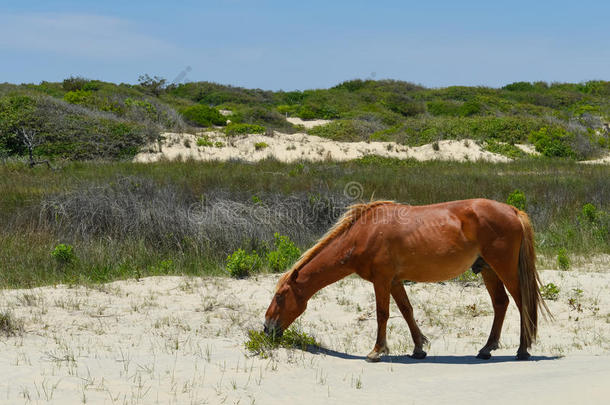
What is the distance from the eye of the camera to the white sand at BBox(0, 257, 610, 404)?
196 inches

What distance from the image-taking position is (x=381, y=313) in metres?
6.20

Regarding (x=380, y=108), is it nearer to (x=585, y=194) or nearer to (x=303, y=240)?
(x=585, y=194)

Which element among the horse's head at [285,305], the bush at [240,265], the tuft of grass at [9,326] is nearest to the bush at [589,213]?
the bush at [240,265]

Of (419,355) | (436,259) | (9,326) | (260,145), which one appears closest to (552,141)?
(260,145)

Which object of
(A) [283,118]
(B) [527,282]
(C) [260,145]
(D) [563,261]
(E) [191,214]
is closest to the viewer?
(B) [527,282]

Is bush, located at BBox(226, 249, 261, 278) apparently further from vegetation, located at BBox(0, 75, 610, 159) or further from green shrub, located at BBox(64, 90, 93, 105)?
green shrub, located at BBox(64, 90, 93, 105)

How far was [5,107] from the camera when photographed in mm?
27062

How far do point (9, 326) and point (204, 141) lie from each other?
21.7 metres

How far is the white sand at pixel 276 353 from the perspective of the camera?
4.98 metres

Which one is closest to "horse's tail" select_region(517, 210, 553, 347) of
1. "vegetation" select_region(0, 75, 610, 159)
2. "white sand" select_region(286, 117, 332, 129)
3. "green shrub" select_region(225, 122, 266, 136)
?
"vegetation" select_region(0, 75, 610, 159)

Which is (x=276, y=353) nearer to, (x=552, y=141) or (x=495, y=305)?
(x=495, y=305)

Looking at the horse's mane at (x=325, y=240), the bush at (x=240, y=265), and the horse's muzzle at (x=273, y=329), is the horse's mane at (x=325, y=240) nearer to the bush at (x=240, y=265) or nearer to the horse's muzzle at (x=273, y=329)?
the horse's muzzle at (x=273, y=329)

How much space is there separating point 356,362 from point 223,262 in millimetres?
4750

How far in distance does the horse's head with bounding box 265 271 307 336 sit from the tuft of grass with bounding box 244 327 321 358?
81 millimetres
